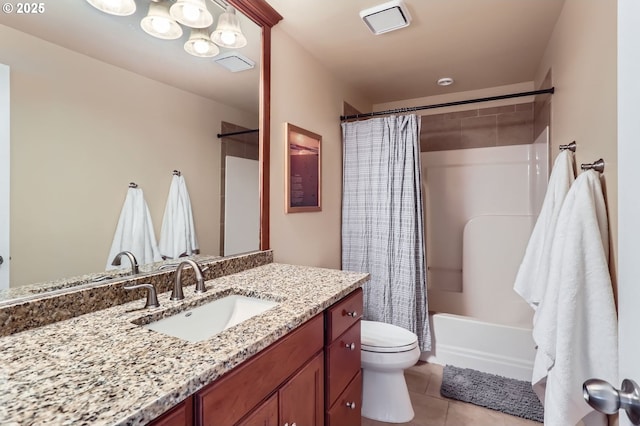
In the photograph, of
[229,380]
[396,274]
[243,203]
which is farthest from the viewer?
[396,274]

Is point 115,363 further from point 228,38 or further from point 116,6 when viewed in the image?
point 228,38

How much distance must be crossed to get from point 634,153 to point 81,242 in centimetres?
142

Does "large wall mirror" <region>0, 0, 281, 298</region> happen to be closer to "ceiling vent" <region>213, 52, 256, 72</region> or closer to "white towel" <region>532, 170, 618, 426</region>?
"ceiling vent" <region>213, 52, 256, 72</region>

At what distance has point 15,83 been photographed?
89 cm

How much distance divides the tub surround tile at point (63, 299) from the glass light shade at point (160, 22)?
36.7 inches

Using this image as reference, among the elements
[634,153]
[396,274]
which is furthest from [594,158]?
[396,274]

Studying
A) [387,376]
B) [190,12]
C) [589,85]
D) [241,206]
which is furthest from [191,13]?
[387,376]

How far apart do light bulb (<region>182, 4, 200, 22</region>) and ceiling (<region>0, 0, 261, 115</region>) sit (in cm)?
6

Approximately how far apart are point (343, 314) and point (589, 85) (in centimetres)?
139

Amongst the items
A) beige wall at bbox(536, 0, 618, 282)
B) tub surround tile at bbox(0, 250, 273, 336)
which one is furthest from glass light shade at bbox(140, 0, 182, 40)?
beige wall at bbox(536, 0, 618, 282)

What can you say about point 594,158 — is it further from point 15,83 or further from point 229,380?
point 15,83

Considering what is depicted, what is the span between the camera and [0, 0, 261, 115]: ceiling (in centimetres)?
97

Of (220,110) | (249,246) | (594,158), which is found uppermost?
(220,110)

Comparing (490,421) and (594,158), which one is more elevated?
(594,158)
